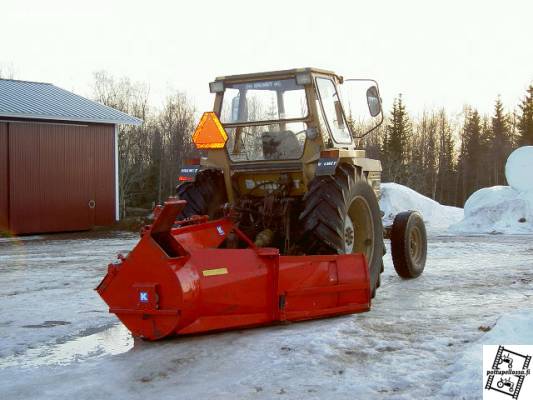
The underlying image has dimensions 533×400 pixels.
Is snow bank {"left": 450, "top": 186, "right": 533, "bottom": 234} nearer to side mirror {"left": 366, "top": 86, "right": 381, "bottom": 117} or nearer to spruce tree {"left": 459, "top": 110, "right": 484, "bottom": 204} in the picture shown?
side mirror {"left": 366, "top": 86, "right": 381, "bottom": 117}

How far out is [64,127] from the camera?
1964 cm

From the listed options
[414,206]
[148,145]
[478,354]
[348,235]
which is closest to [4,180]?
[414,206]

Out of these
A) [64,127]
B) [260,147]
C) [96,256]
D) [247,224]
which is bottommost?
[96,256]

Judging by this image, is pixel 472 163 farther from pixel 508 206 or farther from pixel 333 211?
pixel 333 211

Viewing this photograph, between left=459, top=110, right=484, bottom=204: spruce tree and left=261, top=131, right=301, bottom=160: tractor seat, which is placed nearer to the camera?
left=261, top=131, right=301, bottom=160: tractor seat

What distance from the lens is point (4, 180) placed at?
1847 cm

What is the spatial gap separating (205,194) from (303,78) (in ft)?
5.07

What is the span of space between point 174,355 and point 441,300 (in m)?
3.24

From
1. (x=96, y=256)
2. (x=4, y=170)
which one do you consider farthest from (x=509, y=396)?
(x=4, y=170)

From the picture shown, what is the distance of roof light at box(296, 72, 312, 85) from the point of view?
6.91 m

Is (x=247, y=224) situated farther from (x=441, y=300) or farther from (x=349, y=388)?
(x=349, y=388)

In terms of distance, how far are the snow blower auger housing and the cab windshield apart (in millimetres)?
11

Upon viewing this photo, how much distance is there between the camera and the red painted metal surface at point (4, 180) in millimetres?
18297

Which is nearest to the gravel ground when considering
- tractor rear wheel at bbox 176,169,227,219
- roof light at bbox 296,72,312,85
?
tractor rear wheel at bbox 176,169,227,219
